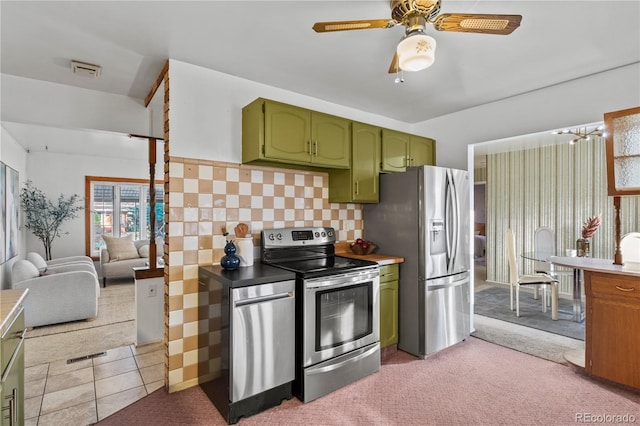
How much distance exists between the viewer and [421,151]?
3859 millimetres

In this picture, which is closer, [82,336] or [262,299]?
[262,299]

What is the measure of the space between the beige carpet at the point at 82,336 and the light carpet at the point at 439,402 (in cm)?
Answer: 135

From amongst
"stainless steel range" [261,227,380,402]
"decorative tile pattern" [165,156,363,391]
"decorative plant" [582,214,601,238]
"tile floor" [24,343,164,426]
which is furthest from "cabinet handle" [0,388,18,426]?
"decorative plant" [582,214,601,238]

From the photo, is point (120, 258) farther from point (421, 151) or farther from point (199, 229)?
point (421, 151)

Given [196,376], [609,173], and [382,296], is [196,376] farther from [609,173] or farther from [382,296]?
[609,173]

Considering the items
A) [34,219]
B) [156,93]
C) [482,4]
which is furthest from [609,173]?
[34,219]

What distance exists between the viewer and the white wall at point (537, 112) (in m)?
2.67

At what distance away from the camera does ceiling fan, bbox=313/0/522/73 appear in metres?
1.50

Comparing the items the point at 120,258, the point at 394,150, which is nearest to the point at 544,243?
the point at 394,150

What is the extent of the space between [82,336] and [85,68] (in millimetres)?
2790

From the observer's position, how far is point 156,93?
9.29 ft

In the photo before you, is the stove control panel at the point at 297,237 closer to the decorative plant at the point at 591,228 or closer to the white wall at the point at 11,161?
the decorative plant at the point at 591,228

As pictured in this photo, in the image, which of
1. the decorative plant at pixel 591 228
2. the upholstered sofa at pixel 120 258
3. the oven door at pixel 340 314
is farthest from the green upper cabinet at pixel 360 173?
the upholstered sofa at pixel 120 258

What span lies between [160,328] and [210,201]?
5.50ft
